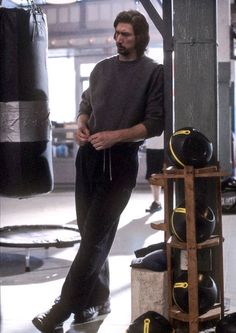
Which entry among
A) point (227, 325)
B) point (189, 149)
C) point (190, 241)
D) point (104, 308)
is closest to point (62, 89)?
point (104, 308)

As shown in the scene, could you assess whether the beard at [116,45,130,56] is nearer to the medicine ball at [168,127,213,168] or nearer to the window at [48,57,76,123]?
the medicine ball at [168,127,213,168]

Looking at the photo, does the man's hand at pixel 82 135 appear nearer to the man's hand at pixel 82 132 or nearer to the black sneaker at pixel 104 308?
the man's hand at pixel 82 132

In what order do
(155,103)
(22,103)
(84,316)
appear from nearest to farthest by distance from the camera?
1. (155,103)
2. (84,316)
3. (22,103)

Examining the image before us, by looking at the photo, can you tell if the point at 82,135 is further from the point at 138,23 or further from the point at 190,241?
the point at 190,241

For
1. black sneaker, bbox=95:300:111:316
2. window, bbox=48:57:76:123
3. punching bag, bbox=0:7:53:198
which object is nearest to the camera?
black sneaker, bbox=95:300:111:316

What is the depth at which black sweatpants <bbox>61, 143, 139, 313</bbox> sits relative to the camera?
3158 millimetres

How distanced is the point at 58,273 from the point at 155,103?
2019 mm

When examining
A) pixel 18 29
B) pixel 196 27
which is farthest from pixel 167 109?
pixel 18 29

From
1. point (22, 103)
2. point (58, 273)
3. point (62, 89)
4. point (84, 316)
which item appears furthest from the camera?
point (62, 89)

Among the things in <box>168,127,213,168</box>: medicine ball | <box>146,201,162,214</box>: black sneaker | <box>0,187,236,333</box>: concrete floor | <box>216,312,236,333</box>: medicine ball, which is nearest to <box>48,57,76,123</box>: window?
<box>0,187,236,333</box>: concrete floor

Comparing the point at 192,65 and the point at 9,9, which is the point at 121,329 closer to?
the point at 192,65

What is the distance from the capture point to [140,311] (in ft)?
10.5

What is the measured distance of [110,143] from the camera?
3090 mm

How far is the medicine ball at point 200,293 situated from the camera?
2.95 metres
